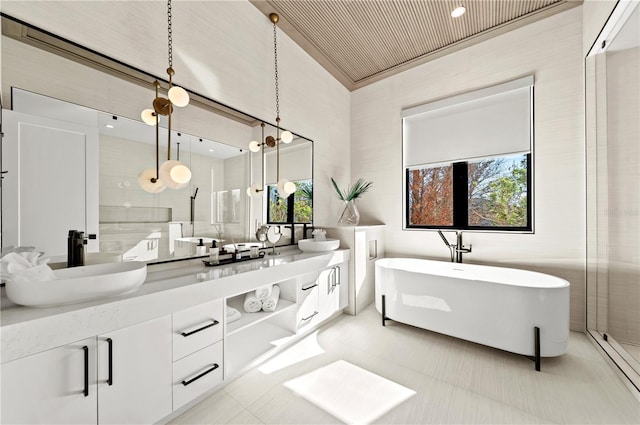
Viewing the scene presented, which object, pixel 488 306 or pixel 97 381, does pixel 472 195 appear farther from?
pixel 97 381

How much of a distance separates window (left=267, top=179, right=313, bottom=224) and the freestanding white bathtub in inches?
38.8

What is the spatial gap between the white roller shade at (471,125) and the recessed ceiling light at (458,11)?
0.74 metres

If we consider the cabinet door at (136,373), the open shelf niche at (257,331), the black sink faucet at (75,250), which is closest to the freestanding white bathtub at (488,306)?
the open shelf niche at (257,331)

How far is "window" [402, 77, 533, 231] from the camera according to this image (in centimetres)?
255

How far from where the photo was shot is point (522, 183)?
2.60 m

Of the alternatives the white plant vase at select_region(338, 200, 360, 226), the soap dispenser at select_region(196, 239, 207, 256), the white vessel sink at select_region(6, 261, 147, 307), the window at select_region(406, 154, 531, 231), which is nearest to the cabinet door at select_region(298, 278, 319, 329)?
the soap dispenser at select_region(196, 239, 207, 256)

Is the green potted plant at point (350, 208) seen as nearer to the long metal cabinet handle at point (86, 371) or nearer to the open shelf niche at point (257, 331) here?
the open shelf niche at point (257, 331)

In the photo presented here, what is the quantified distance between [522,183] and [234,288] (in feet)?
9.58

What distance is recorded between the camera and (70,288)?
3.27 ft

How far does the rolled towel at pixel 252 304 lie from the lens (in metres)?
1.85

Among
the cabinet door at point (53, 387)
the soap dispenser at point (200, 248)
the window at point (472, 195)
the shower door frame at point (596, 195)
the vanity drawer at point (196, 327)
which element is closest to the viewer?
the cabinet door at point (53, 387)

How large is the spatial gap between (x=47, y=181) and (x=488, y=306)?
2.82 metres

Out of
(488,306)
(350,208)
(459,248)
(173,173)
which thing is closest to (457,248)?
(459,248)

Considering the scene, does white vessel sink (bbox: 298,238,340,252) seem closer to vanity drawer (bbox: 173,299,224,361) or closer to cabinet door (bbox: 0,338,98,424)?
vanity drawer (bbox: 173,299,224,361)
